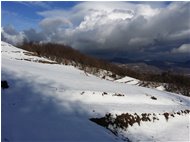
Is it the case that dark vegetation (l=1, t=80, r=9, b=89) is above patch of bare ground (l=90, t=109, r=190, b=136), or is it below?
above

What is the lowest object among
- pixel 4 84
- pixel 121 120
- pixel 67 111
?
pixel 121 120

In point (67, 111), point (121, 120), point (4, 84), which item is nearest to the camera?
point (67, 111)

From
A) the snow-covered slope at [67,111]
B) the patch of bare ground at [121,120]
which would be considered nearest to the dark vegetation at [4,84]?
the snow-covered slope at [67,111]

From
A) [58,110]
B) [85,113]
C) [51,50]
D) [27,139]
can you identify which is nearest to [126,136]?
[85,113]

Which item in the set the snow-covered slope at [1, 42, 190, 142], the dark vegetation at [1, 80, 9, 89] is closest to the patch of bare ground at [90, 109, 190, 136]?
the snow-covered slope at [1, 42, 190, 142]


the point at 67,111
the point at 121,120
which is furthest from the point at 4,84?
the point at 121,120

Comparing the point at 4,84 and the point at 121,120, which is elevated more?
the point at 4,84

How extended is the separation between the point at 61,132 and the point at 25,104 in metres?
4.98

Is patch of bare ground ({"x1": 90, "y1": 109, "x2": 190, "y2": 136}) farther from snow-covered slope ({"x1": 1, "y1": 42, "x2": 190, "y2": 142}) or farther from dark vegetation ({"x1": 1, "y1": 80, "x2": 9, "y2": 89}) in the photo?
dark vegetation ({"x1": 1, "y1": 80, "x2": 9, "y2": 89})

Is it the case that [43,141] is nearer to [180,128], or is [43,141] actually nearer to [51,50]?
[180,128]

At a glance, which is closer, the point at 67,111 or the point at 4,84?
the point at 67,111

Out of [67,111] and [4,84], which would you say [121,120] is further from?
[4,84]

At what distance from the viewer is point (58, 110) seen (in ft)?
77.6

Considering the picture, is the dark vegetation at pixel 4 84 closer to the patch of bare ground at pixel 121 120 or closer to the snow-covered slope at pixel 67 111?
the snow-covered slope at pixel 67 111
